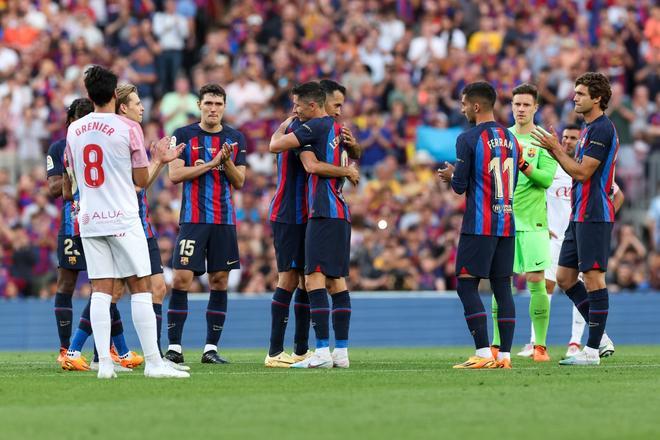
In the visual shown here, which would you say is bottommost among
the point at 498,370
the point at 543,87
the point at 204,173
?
the point at 498,370

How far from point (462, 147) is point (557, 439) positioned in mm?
4936

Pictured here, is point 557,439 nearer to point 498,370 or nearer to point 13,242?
point 498,370

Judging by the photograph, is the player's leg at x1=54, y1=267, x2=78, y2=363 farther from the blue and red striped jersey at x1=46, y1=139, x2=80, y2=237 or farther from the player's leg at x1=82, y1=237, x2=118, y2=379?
the player's leg at x1=82, y1=237, x2=118, y2=379

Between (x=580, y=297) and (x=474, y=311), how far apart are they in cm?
195

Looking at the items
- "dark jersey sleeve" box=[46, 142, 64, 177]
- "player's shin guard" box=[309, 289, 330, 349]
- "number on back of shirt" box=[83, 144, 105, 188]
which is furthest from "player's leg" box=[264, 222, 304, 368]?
"number on back of shirt" box=[83, 144, 105, 188]

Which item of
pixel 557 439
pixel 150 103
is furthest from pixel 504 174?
pixel 150 103

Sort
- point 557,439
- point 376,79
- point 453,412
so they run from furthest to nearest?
point 376,79 → point 453,412 → point 557,439

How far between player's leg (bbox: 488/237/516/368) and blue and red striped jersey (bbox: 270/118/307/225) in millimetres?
1905

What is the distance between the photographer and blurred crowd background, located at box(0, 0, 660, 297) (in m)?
21.8

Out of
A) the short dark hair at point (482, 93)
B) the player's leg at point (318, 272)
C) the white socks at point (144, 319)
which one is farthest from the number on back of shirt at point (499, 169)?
the white socks at point (144, 319)

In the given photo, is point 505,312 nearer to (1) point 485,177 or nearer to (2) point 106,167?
(1) point 485,177

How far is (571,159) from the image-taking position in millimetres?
12750

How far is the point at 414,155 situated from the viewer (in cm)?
2403

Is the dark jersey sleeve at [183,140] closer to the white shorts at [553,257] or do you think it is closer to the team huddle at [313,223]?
the team huddle at [313,223]
